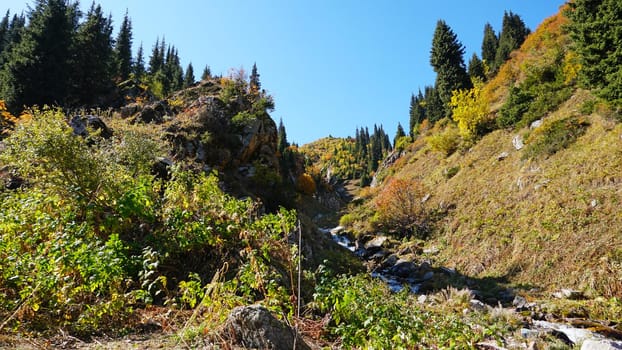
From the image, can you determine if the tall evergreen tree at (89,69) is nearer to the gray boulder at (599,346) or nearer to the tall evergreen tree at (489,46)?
the gray boulder at (599,346)

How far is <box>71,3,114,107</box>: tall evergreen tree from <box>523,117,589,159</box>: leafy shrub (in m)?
37.7

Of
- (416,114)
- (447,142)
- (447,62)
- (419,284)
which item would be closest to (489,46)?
(416,114)

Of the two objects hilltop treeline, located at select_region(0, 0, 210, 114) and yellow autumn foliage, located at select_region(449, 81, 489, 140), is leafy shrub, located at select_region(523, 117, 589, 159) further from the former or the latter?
hilltop treeline, located at select_region(0, 0, 210, 114)

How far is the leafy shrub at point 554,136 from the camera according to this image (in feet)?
50.2

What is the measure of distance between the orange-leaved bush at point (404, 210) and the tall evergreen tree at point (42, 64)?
96.3 ft

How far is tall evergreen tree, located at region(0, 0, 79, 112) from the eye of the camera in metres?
24.6

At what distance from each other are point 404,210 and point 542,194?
8.03 meters

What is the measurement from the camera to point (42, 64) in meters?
26.1

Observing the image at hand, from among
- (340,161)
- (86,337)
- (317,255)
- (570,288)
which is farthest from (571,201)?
(340,161)

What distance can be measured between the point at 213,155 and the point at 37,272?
16.9 m

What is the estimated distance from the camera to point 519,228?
13195 millimetres

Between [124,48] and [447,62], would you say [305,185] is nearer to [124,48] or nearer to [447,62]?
[447,62]

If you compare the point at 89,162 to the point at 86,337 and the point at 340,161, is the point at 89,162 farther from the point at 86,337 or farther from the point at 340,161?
the point at 340,161

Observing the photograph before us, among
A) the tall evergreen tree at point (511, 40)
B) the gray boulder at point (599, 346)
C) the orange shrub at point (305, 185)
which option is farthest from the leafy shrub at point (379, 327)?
the tall evergreen tree at point (511, 40)
